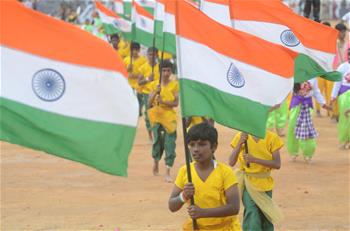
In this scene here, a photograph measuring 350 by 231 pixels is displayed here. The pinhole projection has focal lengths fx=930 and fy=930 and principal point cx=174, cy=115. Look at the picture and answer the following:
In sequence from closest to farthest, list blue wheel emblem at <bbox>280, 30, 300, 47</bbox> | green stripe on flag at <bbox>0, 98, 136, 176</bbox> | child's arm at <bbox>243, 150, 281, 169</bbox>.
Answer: green stripe on flag at <bbox>0, 98, 136, 176</bbox>, child's arm at <bbox>243, 150, 281, 169</bbox>, blue wheel emblem at <bbox>280, 30, 300, 47</bbox>

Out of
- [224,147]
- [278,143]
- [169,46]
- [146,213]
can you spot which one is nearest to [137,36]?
[224,147]

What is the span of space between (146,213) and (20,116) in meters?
5.13

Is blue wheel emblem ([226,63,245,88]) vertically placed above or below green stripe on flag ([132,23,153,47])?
above

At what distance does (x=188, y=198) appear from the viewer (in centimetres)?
705

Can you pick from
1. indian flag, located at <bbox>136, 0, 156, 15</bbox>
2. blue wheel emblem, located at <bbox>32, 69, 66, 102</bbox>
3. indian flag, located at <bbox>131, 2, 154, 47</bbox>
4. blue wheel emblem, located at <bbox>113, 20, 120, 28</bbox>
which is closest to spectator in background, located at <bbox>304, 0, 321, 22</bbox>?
blue wheel emblem, located at <bbox>113, 20, 120, 28</bbox>

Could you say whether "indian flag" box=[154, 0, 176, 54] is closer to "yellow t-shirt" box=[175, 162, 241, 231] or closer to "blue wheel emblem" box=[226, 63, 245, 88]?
"blue wheel emblem" box=[226, 63, 245, 88]

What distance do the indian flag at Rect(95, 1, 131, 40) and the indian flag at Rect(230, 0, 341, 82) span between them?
9.91 m

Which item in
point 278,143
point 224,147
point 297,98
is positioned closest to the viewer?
point 278,143

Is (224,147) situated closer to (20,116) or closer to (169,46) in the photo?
(169,46)

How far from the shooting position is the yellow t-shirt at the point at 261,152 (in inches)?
356

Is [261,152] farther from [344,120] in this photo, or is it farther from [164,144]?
[344,120]

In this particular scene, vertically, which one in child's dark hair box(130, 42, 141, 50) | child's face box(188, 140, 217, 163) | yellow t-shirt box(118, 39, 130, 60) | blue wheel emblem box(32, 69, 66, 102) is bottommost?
yellow t-shirt box(118, 39, 130, 60)

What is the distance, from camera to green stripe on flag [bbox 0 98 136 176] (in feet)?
21.6

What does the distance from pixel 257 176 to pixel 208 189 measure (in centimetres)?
207
